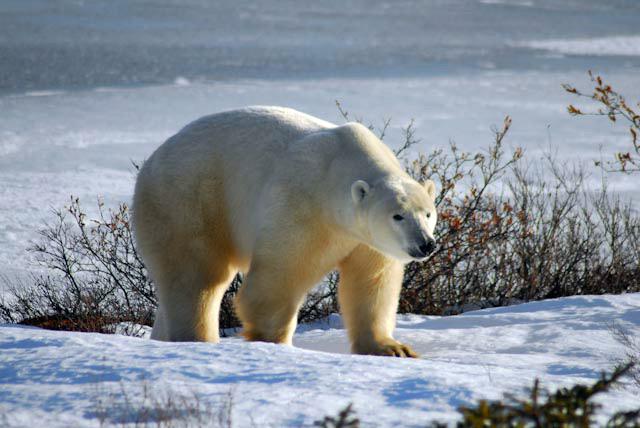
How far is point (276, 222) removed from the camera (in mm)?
A: 4090

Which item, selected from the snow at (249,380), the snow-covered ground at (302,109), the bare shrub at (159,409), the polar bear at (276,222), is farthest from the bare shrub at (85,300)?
the bare shrub at (159,409)

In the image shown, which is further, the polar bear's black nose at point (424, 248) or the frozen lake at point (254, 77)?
the frozen lake at point (254, 77)

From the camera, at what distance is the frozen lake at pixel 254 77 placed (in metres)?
10.2

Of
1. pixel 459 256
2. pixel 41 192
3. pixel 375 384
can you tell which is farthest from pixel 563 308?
pixel 41 192

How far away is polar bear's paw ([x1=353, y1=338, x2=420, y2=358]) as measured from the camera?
4309mm

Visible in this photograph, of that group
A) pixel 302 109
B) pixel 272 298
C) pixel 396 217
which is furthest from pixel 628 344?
pixel 302 109

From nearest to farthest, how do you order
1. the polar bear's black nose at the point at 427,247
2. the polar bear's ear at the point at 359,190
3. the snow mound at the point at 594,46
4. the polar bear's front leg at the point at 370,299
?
the polar bear's black nose at the point at 427,247, the polar bear's ear at the point at 359,190, the polar bear's front leg at the point at 370,299, the snow mound at the point at 594,46

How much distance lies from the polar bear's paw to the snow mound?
16.6m

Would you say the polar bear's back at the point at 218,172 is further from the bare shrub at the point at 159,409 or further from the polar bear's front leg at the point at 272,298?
the bare shrub at the point at 159,409

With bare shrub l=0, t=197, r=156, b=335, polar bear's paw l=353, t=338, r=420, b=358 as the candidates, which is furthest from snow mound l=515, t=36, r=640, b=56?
polar bear's paw l=353, t=338, r=420, b=358

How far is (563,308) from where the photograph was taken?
5.42 meters

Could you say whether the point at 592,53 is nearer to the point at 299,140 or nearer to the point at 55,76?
the point at 55,76

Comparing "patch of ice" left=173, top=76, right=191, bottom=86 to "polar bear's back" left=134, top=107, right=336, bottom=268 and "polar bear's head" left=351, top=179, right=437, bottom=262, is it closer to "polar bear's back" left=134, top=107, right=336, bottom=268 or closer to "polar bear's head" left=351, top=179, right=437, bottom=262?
"polar bear's back" left=134, top=107, right=336, bottom=268

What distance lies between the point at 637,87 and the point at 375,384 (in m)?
13.2
